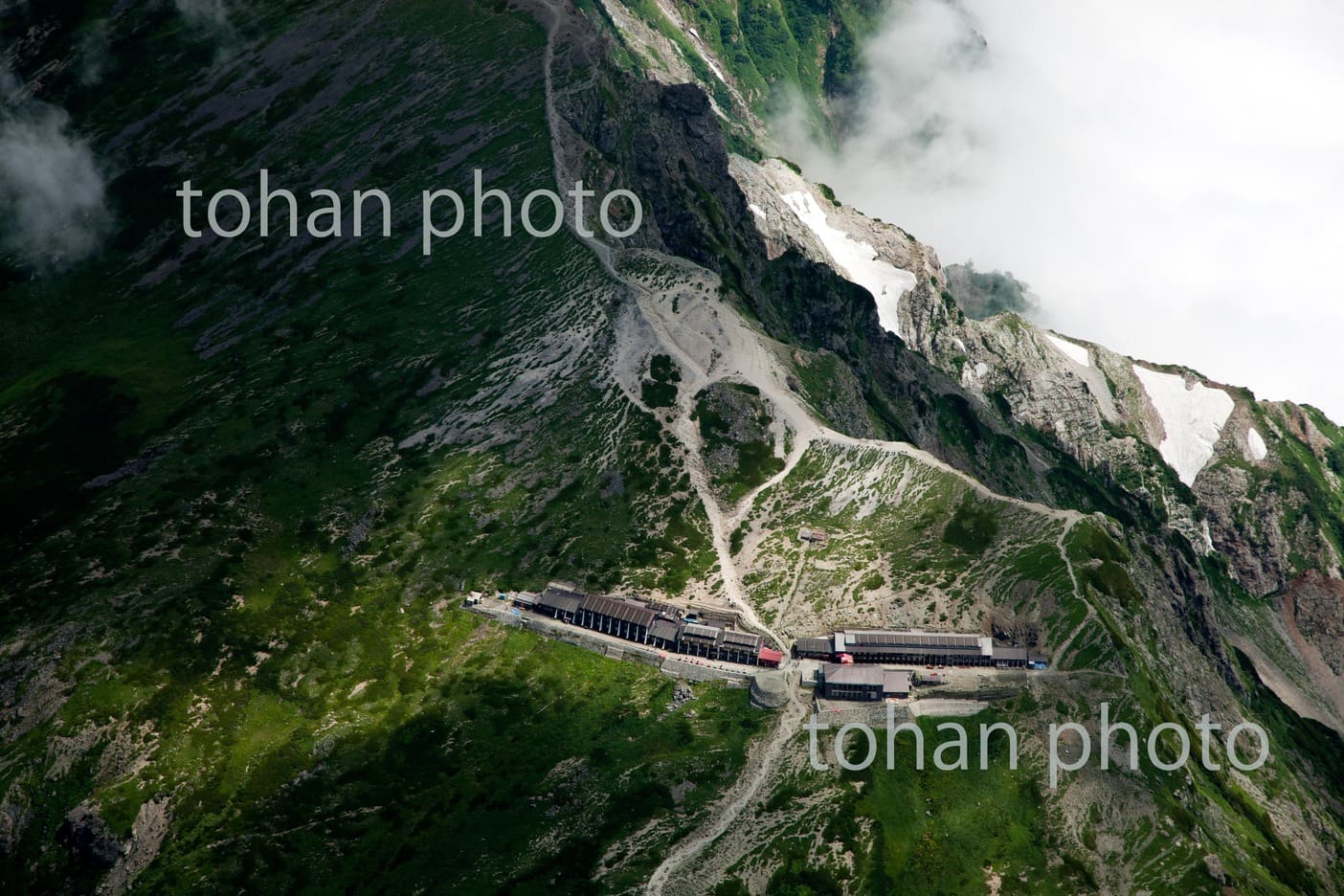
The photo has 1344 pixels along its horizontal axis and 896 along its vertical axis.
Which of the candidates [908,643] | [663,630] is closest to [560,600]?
[663,630]

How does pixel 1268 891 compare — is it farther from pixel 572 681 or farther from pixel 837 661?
pixel 572 681

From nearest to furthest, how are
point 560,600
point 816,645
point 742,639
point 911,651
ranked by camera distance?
point 911,651, point 816,645, point 742,639, point 560,600

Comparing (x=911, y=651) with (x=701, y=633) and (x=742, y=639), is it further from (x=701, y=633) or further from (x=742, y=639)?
(x=701, y=633)

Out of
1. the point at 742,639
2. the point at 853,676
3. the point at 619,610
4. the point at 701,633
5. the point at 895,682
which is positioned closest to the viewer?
the point at 853,676

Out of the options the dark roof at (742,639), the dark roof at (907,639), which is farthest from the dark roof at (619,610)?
the dark roof at (907,639)

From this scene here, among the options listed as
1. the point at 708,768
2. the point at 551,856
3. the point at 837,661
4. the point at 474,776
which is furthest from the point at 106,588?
the point at 837,661
